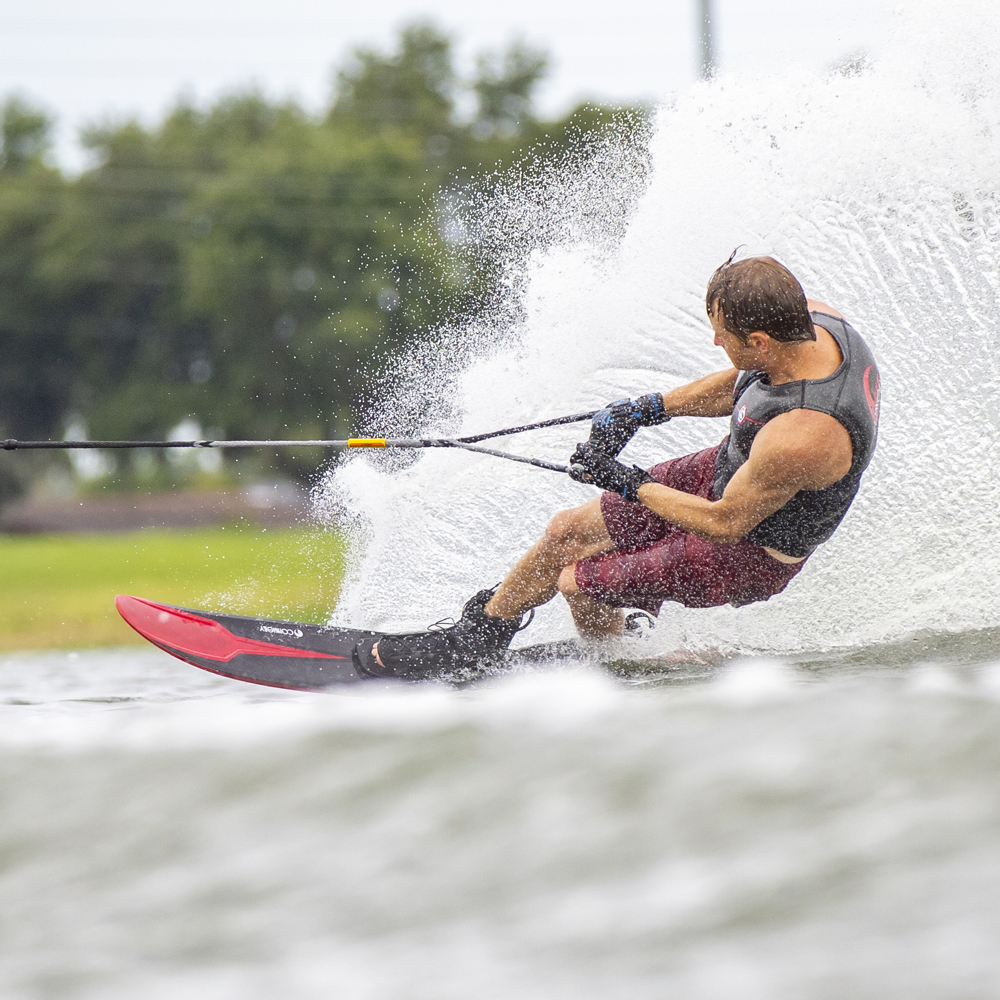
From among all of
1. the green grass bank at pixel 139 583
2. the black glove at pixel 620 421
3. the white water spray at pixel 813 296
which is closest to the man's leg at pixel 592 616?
the white water spray at pixel 813 296

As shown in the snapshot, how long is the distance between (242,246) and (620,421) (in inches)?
1192

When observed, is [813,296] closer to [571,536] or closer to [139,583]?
[571,536]

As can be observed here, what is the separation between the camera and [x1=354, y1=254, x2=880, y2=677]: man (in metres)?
3.60

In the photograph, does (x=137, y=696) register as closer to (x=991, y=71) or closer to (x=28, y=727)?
(x=28, y=727)

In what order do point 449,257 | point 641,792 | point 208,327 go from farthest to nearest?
1. point 208,327
2. point 449,257
3. point 641,792

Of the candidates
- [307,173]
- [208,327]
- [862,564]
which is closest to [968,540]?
[862,564]

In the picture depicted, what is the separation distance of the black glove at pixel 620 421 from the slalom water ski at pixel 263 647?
2.67 feet

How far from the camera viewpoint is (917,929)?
191cm

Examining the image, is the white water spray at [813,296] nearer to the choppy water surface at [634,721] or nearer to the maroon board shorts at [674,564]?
the choppy water surface at [634,721]

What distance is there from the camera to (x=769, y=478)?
360 centimetres

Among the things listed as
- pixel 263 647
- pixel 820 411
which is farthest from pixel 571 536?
pixel 263 647

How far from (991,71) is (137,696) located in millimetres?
3919

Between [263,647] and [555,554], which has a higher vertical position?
[555,554]

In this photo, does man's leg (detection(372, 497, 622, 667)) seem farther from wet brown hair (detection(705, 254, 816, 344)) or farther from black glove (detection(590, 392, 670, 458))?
wet brown hair (detection(705, 254, 816, 344))
